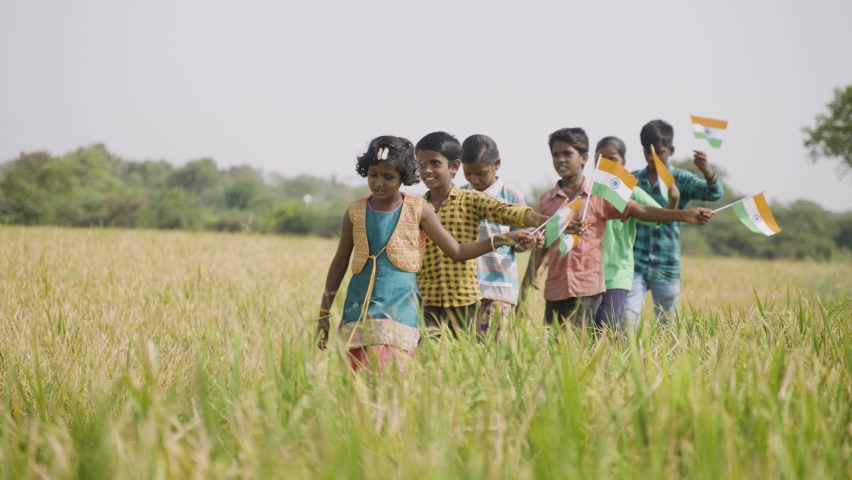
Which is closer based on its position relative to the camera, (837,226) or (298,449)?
(298,449)

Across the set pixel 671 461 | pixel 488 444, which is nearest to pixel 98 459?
pixel 488 444

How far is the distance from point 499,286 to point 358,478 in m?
Result: 2.53

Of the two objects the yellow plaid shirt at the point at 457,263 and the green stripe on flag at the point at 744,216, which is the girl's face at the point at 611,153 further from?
the yellow plaid shirt at the point at 457,263

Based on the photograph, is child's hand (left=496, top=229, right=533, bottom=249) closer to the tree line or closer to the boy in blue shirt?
the boy in blue shirt

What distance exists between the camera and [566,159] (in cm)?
413

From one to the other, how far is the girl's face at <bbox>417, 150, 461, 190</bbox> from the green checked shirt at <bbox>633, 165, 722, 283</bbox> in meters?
1.75

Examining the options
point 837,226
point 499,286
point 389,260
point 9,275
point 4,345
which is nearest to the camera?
point 389,260

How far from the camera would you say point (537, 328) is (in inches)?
124

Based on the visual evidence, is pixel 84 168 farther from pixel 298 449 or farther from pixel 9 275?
pixel 298 449

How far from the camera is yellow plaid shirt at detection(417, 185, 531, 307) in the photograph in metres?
3.65

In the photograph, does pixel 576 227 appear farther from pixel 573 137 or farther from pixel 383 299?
pixel 383 299

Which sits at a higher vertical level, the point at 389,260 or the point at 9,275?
the point at 389,260

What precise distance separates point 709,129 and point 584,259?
1406 millimetres

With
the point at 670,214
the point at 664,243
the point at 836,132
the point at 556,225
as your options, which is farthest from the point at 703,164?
A: the point at 836,132
